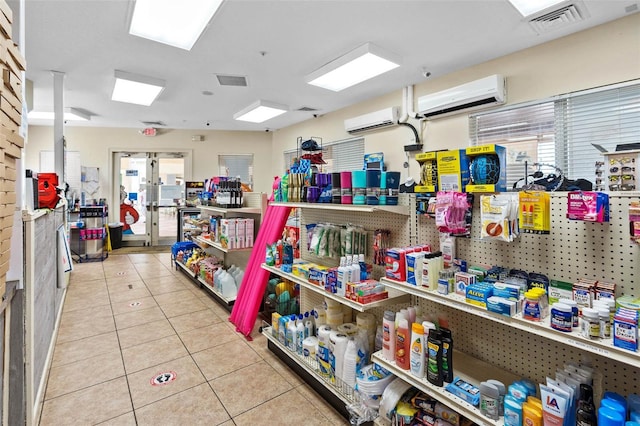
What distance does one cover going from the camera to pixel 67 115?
6.49m

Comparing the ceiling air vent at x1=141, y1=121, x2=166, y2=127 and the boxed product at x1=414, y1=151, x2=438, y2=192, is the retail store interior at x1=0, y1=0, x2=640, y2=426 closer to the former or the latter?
the boxed product at x1=414, y1=151, x2=438, y2=192

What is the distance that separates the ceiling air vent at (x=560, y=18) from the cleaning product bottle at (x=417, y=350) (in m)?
3.09

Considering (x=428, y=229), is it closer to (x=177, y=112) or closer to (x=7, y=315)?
(x=7, y=315)

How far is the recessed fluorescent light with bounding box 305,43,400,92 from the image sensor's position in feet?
12.1

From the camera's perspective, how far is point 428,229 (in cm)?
199

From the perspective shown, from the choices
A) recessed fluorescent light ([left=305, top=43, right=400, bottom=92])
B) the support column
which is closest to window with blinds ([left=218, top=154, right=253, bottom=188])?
the support column

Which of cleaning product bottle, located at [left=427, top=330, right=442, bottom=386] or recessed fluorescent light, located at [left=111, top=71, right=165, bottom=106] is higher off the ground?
recessed fluorescent light, located at [left=111, top=71, right=165, bottom=106]

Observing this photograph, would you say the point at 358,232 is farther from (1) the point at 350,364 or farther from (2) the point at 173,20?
(2) the point at 173,20

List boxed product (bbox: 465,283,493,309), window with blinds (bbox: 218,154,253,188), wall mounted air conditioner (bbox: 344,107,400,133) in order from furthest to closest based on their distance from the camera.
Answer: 1. window with blinds (bbox: 218,154,253,188)
2. wall mounted air conditioner (bbox: 344,107,400,133)
3. boxed product (bbox: 465,283,493,309)

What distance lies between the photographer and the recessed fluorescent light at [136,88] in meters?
4.39

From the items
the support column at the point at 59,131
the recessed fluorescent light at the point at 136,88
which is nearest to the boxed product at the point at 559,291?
the recessed fluorescent light at the point at 136,88

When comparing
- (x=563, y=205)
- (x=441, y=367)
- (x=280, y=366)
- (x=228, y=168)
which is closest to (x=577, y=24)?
(x=563, y=205)

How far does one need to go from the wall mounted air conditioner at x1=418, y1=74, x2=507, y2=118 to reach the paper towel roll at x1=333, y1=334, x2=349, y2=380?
3.41m

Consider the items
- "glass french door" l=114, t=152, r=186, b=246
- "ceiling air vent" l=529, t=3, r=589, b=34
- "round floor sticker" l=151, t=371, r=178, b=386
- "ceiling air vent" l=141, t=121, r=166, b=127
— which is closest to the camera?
"round floor sticker" l=151, t=371, r=178, b=386
